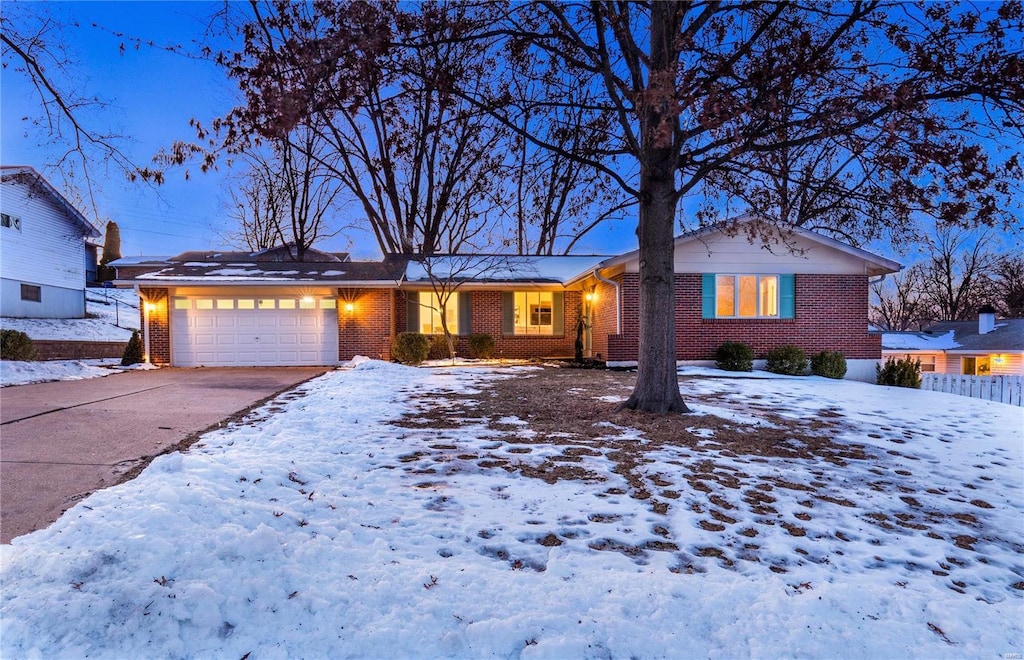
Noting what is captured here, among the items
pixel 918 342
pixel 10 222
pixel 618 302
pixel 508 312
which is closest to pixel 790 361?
pixel 618 302

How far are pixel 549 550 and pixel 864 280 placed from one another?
14.1 metres

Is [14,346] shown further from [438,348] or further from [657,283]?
[657,283]

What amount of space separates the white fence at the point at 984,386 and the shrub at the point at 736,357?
3.62 meters

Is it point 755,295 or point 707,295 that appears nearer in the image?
point 707,295

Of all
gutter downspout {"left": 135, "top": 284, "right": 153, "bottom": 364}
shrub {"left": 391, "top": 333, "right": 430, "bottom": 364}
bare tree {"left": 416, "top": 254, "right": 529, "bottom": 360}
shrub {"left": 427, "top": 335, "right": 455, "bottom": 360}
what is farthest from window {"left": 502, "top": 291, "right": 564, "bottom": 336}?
gutter downspout {"left": 135, "top": 284, "right": 153, "bottom": 364}

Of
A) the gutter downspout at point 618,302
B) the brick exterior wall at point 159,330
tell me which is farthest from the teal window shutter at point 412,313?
the brick exterior wall at point 159,330

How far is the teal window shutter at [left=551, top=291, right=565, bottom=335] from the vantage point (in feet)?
53.8

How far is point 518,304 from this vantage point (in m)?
16.2

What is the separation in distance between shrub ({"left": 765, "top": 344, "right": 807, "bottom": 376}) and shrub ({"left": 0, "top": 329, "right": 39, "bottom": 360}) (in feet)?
60.9

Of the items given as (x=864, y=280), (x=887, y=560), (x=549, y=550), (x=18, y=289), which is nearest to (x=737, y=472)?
(x=887, y=560)

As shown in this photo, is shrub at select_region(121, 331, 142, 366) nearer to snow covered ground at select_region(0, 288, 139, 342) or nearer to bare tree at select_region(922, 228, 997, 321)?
snow covered ground at select_region(0, 288, 139, 342)

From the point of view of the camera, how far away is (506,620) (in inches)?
82.5

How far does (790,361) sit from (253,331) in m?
14.9

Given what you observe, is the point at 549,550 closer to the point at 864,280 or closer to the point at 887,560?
the point at 887,560
